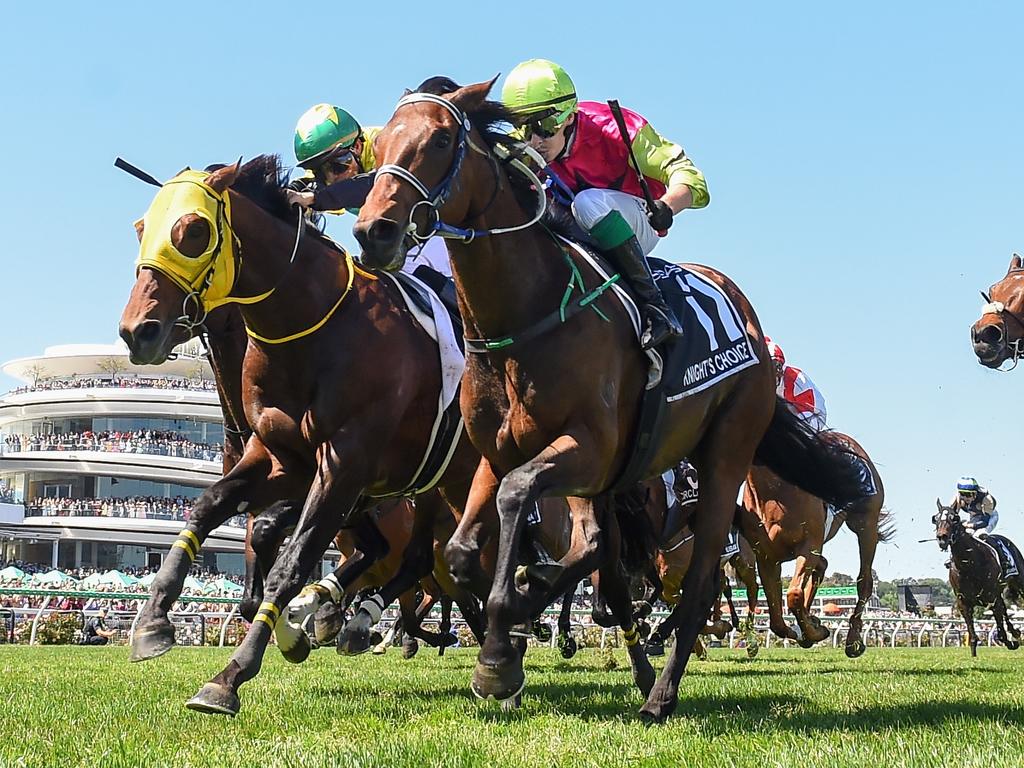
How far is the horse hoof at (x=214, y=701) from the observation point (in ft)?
17.1

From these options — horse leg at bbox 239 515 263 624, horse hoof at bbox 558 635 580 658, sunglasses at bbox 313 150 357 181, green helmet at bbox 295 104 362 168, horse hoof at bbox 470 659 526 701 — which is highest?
green helmet at bbox 295 104 362 168

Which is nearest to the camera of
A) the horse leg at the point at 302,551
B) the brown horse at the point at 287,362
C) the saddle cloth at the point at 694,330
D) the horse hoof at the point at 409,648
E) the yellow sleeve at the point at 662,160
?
the horse leg at the point at 302,551

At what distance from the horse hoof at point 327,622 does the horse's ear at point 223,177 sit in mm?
2437

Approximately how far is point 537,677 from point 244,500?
3934 millimetres

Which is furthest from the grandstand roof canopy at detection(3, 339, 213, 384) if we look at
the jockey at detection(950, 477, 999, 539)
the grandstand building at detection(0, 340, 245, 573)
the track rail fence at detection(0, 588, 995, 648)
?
the jockey at detection(950, 477, 999, 539)

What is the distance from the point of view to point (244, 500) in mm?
6551

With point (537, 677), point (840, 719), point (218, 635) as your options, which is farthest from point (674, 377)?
point (218, 635)

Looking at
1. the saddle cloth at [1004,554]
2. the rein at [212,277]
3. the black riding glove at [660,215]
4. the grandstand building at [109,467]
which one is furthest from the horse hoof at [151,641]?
the grandstand building at [109,467]

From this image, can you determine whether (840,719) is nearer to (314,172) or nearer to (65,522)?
(314,172)

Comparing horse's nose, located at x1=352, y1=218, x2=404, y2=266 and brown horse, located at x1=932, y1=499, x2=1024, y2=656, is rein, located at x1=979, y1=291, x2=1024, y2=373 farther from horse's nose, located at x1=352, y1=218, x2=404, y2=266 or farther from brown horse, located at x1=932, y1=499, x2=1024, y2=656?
brown horse, located at x1=932, y1=499, x2=1024, y2=656

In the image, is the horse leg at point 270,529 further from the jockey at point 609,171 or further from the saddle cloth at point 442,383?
the jockey at point 609,171

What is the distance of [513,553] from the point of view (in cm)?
505

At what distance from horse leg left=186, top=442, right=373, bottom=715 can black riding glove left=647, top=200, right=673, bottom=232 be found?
1.84 meters

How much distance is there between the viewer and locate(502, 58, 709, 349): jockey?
598 centimetres
